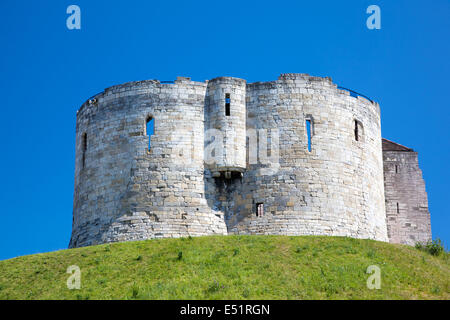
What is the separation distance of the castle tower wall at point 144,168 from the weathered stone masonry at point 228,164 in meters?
0.04

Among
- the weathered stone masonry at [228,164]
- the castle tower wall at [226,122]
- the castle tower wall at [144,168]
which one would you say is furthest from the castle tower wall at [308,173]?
the castle tower wall at [144,168]

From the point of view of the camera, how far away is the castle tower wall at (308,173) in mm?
31812

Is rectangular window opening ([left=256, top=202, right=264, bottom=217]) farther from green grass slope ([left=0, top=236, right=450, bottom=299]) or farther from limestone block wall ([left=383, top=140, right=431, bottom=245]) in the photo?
limestone block wall ([left=383, top=140, right=431, bottom=245])

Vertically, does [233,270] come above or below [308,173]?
below

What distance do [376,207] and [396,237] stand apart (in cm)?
366

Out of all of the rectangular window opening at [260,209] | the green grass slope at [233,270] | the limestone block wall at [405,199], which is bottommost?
the green grass slope at [233,270]

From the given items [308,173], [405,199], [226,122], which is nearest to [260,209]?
[308,173]

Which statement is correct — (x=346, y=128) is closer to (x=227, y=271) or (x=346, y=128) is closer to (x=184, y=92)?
(x=184, y=92)

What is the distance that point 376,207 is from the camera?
113 feet

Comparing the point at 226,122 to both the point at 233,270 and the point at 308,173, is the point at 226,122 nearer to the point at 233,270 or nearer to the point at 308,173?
the point at 308,173

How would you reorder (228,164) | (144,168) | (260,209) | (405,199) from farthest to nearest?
(405,199)
(144,168)
(228,164)
(260,209)

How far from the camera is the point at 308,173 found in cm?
3231

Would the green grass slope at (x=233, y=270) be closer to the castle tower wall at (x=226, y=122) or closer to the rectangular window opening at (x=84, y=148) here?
the castle tower wall at (x=226, y=122)

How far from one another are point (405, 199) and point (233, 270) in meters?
16.1
